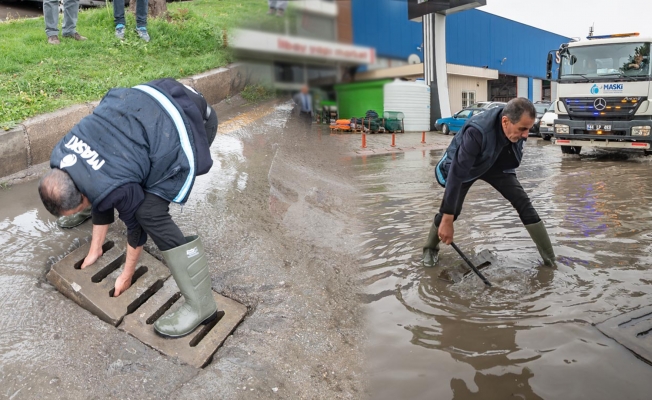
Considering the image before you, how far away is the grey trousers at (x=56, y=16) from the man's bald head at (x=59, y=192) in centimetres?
586

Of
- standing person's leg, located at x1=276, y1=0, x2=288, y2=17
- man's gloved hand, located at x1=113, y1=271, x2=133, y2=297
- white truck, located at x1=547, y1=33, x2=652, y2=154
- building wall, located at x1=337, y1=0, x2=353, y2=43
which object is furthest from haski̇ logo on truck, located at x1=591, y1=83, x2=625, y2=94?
standing person's leg, located at x1=276, y1=0, x2=288, y2=17

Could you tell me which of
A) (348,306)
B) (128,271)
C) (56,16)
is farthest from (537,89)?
(128,271)

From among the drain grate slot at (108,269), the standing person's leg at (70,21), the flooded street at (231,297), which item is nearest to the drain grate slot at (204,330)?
the flooded street at (231,297)

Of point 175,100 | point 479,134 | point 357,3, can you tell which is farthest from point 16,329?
point 479,134

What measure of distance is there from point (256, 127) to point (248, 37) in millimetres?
6090

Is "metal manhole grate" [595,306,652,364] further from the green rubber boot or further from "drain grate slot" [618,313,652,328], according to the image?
the green rubber boot

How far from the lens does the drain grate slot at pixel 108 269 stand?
10.1ft

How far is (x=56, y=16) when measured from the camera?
7.25 metres

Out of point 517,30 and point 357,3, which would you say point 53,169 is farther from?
point 517,30

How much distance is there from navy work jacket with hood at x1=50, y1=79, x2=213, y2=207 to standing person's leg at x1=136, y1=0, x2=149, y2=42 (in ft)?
20.7

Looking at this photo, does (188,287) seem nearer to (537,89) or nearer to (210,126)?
(210,126)

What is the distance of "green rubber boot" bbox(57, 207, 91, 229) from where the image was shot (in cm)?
354

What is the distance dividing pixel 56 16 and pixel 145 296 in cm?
601

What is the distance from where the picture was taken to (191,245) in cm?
267
